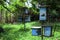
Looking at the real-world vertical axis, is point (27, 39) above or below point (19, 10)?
below

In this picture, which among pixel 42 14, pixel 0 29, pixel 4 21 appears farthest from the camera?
pixel 4 21

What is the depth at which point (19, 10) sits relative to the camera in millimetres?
11391

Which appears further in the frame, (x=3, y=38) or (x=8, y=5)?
(x=8, y=5)

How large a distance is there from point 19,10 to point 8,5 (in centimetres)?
73

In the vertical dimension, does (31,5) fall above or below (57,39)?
above

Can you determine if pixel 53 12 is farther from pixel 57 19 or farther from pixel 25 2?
pixel 25 2

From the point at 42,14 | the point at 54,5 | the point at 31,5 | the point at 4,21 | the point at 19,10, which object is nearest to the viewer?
the point at 42,14

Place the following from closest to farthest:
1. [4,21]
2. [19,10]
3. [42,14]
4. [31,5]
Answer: [42,14] < [19,10] < [31,5] < [4,21]

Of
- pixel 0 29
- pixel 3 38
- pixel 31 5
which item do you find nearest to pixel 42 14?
pixel 3 38

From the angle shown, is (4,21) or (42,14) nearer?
(42,14)

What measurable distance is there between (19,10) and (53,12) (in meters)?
3.63

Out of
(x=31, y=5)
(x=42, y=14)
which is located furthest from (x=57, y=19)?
(x=42, y=14)

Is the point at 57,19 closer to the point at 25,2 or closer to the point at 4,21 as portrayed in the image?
the point at 4,21

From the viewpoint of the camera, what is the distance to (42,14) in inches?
268
